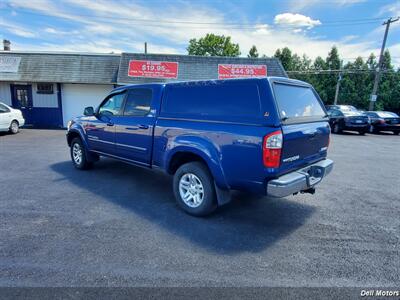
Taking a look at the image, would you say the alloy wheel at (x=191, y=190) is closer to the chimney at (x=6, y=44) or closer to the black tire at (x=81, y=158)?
the black tire at (x=81, y=158)

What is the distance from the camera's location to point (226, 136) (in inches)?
131

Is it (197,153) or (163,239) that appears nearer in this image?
(163,239)

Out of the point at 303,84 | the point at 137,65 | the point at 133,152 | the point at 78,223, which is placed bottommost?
the point at 78,223

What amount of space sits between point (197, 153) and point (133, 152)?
1.75m

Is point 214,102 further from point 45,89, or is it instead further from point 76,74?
point 45,89

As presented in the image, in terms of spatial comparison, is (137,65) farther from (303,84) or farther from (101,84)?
(303,84)

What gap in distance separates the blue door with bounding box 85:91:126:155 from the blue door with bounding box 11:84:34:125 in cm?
1281

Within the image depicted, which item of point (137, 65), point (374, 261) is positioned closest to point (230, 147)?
point (374, 261)

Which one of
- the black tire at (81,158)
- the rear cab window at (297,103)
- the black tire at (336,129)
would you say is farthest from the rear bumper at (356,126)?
the black tire at (81,158)

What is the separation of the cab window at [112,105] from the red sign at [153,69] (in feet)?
34.7

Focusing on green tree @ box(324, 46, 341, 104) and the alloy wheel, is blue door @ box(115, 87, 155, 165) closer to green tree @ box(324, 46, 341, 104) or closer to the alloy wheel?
the alloy wheel

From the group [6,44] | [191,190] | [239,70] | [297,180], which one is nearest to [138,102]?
[191,190]

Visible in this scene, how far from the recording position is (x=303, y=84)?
4.01 metres

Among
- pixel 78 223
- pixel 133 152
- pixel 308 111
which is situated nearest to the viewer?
pixel 78 223
